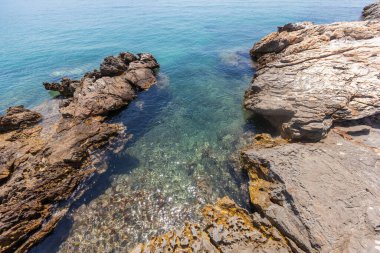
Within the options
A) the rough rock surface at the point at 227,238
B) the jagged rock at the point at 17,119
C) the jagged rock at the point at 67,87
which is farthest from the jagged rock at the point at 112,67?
the rough rock surface at the point at 227,238

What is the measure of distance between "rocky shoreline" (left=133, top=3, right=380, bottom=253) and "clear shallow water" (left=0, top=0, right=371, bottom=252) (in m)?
1.98

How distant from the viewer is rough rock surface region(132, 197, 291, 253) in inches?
358

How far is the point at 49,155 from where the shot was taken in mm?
15086

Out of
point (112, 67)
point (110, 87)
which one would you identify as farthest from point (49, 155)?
point (112, 67)

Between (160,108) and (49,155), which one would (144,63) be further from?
(49,155)

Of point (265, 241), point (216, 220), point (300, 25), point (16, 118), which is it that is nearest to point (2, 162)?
point (16, 118)

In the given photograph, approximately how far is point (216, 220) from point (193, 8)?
79.6 m

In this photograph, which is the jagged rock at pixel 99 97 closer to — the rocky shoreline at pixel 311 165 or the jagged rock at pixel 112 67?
the jagged rock at pixel 112 67

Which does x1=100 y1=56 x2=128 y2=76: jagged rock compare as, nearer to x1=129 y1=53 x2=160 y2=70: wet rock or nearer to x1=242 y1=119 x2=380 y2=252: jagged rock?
x1=129 y1=53 x2=160 y2=70: wet rock

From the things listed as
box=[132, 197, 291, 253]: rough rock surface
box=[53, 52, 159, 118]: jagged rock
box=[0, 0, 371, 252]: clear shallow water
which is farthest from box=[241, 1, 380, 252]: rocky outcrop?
box=[53, 52, 159, 118]: jagged rock

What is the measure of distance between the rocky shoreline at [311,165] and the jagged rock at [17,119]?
712 inches

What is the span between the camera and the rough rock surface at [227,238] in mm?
9102

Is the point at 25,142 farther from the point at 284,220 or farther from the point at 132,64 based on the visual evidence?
the point at 284,220

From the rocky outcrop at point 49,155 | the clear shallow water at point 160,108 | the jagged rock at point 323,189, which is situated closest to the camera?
the jagged rock at point 323,189
